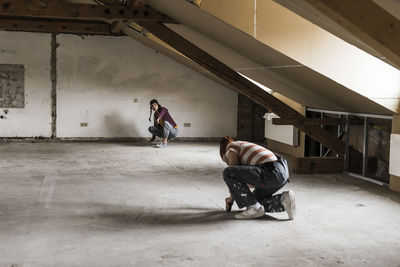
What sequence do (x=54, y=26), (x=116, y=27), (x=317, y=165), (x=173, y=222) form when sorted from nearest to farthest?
(x=173, y=222), (x=317, y=165), (x=116, y=27), (x=54, y=26)

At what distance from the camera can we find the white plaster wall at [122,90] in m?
10.3

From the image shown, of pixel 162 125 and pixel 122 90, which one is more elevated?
pixel 122 90

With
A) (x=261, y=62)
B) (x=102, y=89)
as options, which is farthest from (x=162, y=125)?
(x=261, y=62)

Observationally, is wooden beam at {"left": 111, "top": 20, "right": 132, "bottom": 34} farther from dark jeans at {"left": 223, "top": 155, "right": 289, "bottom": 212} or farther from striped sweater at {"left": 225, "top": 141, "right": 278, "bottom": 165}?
dark jeans at {"left": 223, "top": 155, "right": 289, "bottom": 212}

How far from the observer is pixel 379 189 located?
216 inches

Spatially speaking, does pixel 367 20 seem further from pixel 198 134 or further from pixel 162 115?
pixel 198 134

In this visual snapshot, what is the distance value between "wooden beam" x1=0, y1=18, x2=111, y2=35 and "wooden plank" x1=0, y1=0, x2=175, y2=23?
10.00 feet

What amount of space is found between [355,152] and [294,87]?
4.11 feet

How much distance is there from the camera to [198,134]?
11.0 meters

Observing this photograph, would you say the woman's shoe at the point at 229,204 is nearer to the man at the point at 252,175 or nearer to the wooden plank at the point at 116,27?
the man at the point at 252,175

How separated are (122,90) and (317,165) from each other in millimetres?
5400

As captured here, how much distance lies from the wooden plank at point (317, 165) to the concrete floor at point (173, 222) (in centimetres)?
21

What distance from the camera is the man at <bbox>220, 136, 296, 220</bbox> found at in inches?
158

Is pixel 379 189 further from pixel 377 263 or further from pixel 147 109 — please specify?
pixel 147 109
